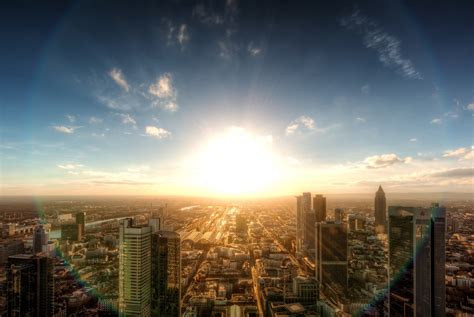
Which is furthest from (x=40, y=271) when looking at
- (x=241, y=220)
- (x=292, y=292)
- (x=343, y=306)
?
(x=241, y=220)

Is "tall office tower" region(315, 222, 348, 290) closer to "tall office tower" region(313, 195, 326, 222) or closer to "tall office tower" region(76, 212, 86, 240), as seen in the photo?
"tall office tower" region(313, 195, 326, 222)

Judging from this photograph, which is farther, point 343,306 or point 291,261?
point 291,261

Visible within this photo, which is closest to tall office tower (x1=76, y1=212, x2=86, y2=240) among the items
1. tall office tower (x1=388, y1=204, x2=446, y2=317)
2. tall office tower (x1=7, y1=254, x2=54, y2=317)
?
tall office tower (x1=7, y1=254, x2=54, y2=317)

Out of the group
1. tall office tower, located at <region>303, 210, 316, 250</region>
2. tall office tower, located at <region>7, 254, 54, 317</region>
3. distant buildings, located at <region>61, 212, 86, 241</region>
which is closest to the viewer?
tall office tower, located at <region>7, 254, 54, 317</region>

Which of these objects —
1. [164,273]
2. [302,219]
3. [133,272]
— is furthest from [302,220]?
[133,272]

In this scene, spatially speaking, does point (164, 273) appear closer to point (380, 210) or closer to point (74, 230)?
point (74, 230)

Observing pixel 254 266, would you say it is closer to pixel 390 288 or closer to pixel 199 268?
pixel 199 268

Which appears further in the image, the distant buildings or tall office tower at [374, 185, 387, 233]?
tall office tower at [374, 185, 387, 233]

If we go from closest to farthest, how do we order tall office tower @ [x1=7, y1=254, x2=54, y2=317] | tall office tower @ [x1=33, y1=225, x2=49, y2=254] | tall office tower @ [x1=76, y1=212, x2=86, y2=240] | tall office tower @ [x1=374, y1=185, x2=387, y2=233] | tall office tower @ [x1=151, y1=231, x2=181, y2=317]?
1. tall office tower @ [x1=7, y1=254, x2=54, y2=317]
2. tall office tower @ [x1=151, y1=231, x2=181, y2=317]
3. tall office tower @ [x1=33, y1=225, x2=49, y2=254]
4. tall office tower @ [x1=76, y1=212, x2=86, y2=240]
5. tall office tower @ [x1=374, y1=185, x2=387, y2=233]
